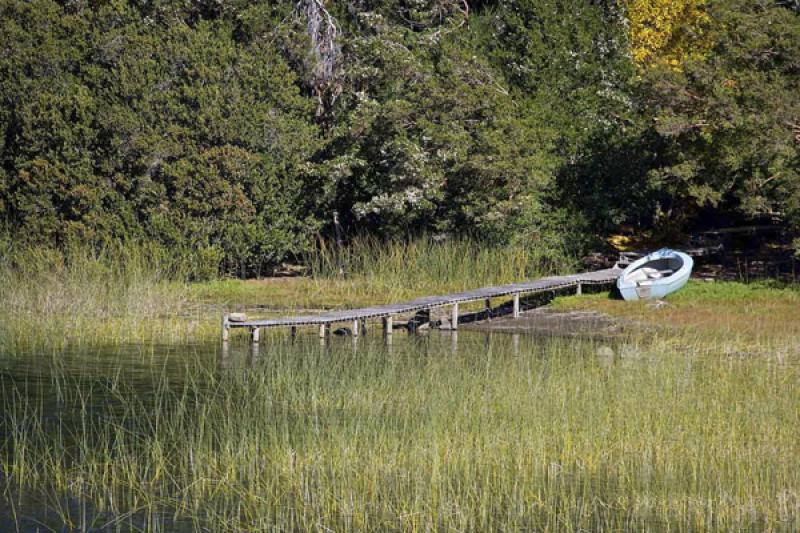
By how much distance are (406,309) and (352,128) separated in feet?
25.7

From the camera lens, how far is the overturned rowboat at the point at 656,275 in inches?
884

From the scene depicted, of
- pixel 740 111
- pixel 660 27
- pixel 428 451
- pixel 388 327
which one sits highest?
pixel 660 27

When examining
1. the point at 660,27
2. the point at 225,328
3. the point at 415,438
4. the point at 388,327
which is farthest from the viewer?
the point at 660,27

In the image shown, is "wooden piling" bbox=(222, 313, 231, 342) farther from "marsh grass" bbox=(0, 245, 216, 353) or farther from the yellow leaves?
the yellow leaves

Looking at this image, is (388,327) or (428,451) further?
(388,327)

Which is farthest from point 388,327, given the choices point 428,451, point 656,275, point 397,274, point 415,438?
point 428,451

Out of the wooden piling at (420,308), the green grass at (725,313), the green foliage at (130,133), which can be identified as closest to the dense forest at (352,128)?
the green foliage at (130,133)

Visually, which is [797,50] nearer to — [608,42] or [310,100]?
[608,42]

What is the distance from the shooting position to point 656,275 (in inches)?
942

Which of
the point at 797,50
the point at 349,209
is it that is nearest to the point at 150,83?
the point at 349,209

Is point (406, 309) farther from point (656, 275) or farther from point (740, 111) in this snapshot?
point (740, 111)

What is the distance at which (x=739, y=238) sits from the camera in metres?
A: 27.9

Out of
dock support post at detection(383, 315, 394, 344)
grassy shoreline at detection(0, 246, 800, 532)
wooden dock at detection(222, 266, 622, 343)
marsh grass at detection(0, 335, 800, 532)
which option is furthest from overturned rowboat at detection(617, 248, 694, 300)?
marsh grass at detection(0, 335, 800, 532)

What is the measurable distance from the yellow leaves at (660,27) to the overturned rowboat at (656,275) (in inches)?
325
